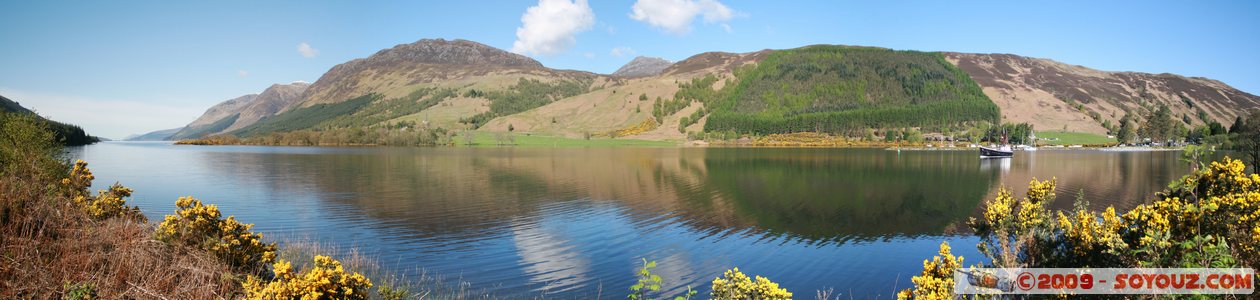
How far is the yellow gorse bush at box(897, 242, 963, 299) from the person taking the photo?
8.30 meters

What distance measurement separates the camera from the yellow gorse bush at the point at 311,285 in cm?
803

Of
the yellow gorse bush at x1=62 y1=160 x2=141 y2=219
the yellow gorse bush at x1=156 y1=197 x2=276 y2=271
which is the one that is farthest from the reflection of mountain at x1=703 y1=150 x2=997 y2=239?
the yellow gorse bush at x1=62 y1=160 x2=141 y2=219

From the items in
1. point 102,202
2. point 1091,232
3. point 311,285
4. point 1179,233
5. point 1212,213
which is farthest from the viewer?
point 102,202

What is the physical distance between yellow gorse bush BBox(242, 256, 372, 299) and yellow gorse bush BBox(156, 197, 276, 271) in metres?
4.31

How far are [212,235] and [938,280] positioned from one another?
14881mm

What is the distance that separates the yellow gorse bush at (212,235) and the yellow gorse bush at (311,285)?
14.2 feet

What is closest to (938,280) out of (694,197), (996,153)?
(694,197)

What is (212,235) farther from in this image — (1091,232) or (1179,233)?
(1179,233)

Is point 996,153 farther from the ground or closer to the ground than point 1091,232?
closer to the ground

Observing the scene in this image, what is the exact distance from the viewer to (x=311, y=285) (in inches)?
319

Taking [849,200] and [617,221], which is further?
[849,200]

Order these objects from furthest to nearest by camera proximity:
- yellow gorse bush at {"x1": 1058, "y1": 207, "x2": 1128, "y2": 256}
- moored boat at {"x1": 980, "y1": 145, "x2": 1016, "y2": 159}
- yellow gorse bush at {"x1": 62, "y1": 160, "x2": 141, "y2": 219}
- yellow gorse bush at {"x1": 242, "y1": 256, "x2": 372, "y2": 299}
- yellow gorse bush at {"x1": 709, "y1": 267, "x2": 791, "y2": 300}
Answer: moored boat at {"x1": 980, "y1": 145, "x2": 1016, "y2": 159}, yellow gorse bush at {"x1": 62, "y1": 160, "x2": 141, "y2": 219}, yellow gorse bush at {"x1": 1058, "y1": 207, "x2": 1128, "y2": 256}, yellow gorse bush at {"x1": 709, "y1": 267, "x2": 791, "y2": 300}, yellow gorse bush at {"x1": 242, "y1": 256, "x2": 372, "y2": 299}

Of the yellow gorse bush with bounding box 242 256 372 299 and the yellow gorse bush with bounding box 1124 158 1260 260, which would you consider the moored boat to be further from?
the yellow gorse bush with bounding box 242 256 372 299

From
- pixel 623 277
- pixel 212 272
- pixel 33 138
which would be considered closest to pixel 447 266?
pixel 623 277
